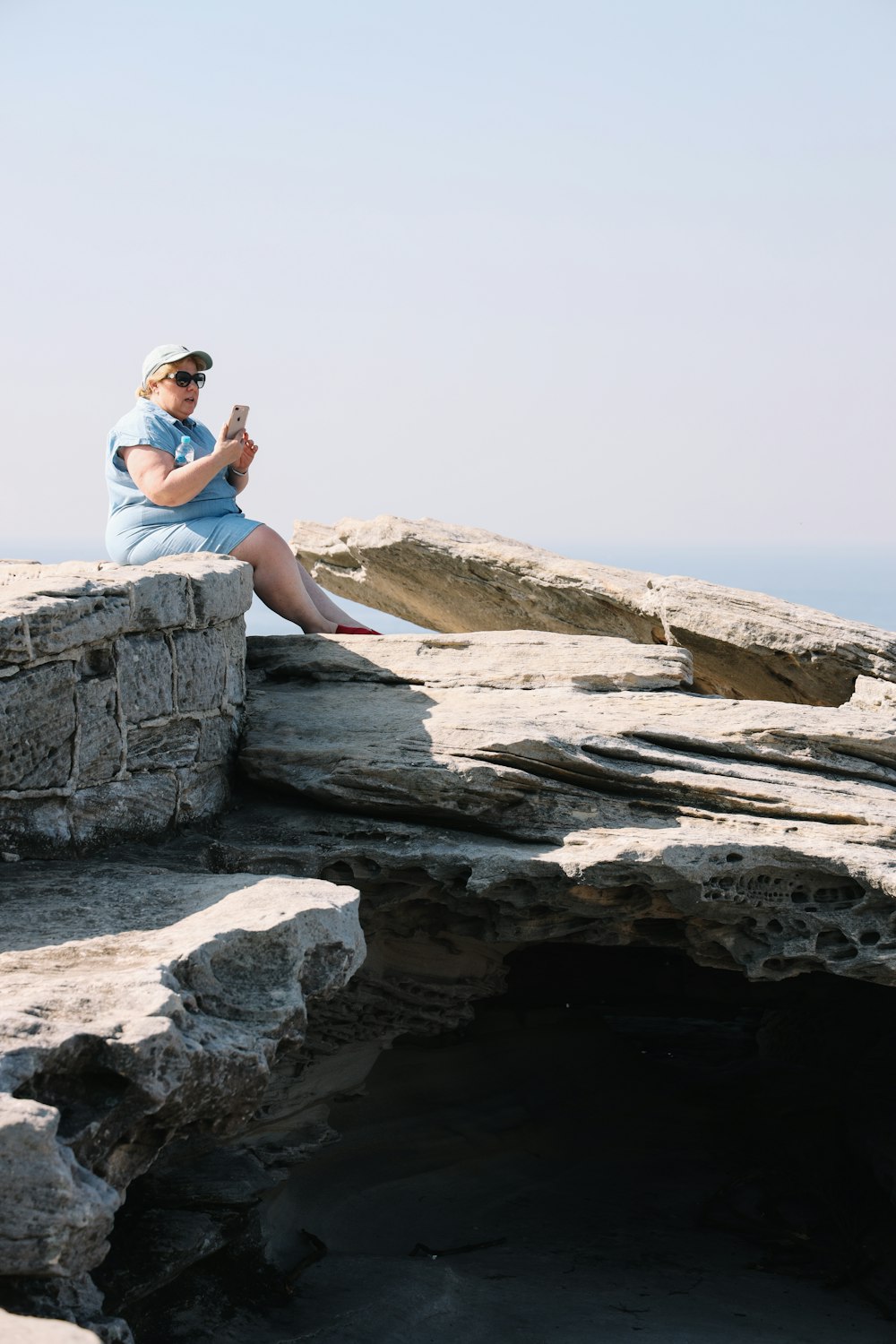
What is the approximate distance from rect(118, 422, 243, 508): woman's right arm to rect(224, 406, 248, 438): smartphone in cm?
4

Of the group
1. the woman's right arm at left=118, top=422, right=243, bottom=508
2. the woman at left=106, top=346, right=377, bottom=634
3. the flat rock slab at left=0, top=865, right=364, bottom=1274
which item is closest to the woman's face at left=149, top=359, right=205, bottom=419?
the woman at left=106, top=346, right=377, bottom=634

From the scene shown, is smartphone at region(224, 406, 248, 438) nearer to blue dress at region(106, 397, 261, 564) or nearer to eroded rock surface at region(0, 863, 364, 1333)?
blue dress at region(106, 397, 261, 564)

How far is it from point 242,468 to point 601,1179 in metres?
4.63

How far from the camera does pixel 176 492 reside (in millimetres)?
6520

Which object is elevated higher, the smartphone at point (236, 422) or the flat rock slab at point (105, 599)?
the smartphone at point (236, 422)

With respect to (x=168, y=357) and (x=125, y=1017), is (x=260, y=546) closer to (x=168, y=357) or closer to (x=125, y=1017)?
(x=168, y=357)

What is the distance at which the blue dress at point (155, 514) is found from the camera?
265 inches

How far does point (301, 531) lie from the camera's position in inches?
463

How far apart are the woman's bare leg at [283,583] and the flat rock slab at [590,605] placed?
2320mm

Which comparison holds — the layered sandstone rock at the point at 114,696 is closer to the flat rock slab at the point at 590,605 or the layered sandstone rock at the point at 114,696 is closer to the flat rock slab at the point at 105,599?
the flat rock slab at the point at 105,599

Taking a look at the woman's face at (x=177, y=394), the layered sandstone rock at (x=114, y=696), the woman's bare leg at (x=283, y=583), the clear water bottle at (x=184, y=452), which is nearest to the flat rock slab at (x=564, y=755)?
the layered sandstone rock at (x=114, y=696)

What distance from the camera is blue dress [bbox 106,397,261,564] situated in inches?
265

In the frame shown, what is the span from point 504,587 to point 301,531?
290cm

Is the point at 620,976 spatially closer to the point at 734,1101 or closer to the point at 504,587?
the point at 734,1101
